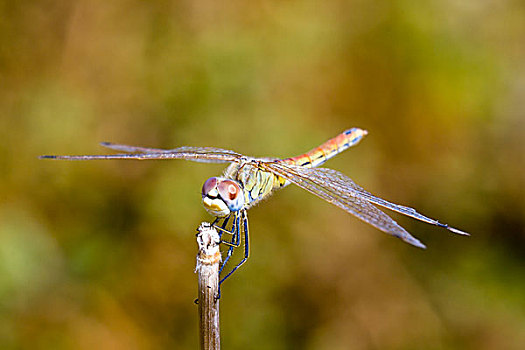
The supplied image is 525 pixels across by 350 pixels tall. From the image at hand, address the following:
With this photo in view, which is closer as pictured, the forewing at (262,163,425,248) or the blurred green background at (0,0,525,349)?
the forewing at (262,163,425,248)

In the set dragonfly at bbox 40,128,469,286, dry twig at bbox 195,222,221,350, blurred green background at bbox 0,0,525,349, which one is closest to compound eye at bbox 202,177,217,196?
dragonfly at bbox 40,128,469,286

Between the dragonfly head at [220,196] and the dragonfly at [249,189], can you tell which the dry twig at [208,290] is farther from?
the dragonfly head at [220,196]

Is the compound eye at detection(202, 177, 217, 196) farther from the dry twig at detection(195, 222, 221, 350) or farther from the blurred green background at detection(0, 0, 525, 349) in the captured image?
the blurred green background at detection(0, 0, 525, 349)

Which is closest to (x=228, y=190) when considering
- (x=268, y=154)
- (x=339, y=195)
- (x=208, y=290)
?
(x=339, y=195)

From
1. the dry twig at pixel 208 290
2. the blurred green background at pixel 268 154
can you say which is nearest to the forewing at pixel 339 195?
the dry twig at pixel 208 290

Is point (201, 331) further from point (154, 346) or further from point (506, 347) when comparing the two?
point (506, 347)

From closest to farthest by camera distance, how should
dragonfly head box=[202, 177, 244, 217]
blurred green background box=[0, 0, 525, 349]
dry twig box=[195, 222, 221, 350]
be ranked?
dry twig box=[195, 222, 221, 350] → dragonfly head box=[202, 177, 244, 217] → blurred green background box=[0, 0, 525, 349]

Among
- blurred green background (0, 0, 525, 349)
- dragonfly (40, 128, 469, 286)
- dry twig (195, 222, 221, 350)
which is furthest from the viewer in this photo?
blurred green background (0, 0, 525, 349)
